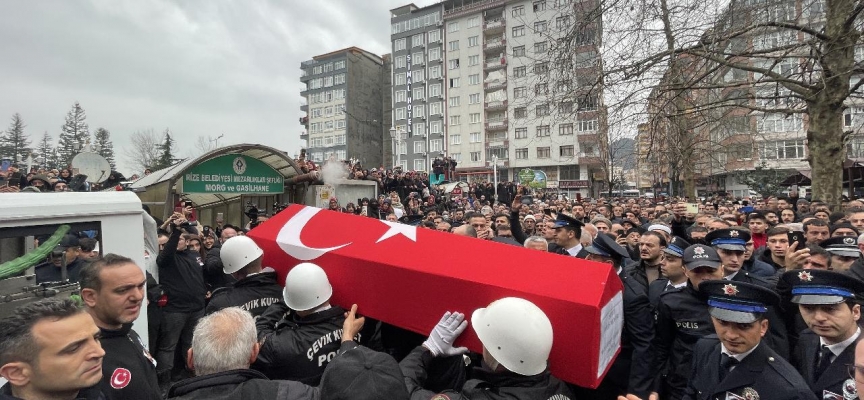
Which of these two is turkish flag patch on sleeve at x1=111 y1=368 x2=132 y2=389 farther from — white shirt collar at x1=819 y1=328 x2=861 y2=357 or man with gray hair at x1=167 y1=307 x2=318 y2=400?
white shirt collar at x1=819 y1=328 x2=861 y2=357

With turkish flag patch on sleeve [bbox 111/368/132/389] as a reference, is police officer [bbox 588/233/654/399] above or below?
below

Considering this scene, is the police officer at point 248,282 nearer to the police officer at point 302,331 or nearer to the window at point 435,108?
the police officer at point 302,331

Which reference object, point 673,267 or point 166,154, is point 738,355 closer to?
point 673,267

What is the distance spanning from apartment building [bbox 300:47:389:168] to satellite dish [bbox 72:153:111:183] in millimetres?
54432

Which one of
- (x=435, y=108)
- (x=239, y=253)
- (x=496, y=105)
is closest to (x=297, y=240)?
(x=239, y=253)

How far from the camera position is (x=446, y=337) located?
7.44ft

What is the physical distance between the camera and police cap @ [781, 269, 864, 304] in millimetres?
2207

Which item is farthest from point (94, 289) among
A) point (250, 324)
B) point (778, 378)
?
point (778, 378)

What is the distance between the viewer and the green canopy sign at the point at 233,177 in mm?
10086

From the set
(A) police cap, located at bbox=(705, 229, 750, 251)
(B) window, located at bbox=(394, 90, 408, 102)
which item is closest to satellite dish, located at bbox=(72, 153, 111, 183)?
(A) police cap, located at bbox=(705, 229, 750, 251)

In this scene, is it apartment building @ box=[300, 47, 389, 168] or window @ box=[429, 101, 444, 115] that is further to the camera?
apartment building @ box=[300, 47, 389, 168]

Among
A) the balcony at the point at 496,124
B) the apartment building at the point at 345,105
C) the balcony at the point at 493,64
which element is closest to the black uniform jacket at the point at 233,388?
the balcony at the point at 496,124

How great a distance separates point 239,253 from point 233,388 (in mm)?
1639

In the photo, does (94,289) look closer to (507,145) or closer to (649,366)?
(649,366)
